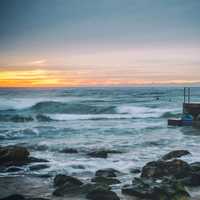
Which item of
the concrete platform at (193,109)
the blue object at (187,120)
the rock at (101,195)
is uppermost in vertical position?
the concrete platform at (193,109)

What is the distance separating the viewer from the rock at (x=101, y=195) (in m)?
10.5

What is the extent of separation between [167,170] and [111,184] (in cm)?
232

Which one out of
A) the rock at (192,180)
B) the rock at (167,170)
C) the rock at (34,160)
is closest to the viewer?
the rock at (192,180)

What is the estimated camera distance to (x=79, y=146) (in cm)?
2012

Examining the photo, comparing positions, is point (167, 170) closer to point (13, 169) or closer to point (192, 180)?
point (192, 180)

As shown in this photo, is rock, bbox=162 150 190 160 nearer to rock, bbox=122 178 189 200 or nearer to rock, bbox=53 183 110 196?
rock, bbox=122 178 189 200

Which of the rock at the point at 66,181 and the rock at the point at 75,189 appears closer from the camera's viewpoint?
the rock at the point at 75,189

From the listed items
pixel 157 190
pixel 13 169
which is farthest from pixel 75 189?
pixel 13 169

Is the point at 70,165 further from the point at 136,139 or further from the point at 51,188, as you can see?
the point at 136,139

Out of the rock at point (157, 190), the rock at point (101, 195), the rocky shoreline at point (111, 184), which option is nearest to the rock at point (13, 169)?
the rocky shoreline at point (111, 184)

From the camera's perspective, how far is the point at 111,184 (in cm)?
1228

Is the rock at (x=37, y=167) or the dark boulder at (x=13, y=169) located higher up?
the rock at (x=37, y=167)

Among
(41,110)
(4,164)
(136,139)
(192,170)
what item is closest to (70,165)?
(4,164)

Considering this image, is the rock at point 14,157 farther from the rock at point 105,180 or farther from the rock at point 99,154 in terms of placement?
the rock at point 105,180
